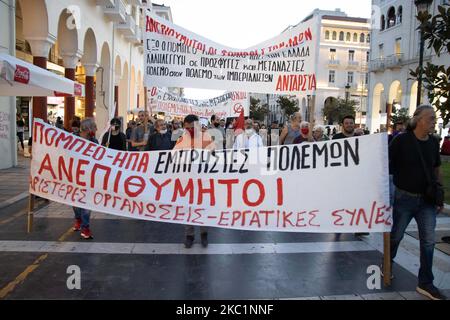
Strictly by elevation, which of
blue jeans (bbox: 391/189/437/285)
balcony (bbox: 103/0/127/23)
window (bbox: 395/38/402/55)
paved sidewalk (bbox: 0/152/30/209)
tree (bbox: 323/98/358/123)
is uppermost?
window (bbox: 395/38/402/55)

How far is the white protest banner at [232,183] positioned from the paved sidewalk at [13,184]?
382cm

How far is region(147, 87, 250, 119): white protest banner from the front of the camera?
15.5 m

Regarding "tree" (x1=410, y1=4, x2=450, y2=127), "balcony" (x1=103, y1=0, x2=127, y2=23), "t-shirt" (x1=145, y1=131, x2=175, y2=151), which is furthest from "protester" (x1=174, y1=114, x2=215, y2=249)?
"balcony" (x1=103, y1=0, x2=127, y2=23)

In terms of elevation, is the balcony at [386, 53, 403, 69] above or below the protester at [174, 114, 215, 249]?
above

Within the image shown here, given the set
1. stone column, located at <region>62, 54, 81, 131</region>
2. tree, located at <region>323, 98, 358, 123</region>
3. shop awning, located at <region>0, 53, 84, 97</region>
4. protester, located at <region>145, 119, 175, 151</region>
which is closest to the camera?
shop awning, located at <region>0, 53, 84, 97</region>

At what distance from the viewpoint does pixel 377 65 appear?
4478 centimetres

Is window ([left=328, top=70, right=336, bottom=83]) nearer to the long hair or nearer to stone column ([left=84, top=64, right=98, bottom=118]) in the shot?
stone column ([left=84, top=64, right=98, bottom=118])

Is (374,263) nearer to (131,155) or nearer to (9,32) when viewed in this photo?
(131,155)

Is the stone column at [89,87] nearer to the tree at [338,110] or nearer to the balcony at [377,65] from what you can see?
the balcony at [377,65]

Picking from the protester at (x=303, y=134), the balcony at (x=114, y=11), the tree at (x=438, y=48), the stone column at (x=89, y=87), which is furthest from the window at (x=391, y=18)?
the tree at (x=438, y=48)

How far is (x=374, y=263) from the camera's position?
548 centimetres

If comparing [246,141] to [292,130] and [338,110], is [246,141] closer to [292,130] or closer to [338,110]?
[292,130]

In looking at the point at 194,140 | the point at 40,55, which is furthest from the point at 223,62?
the point at 40,55
